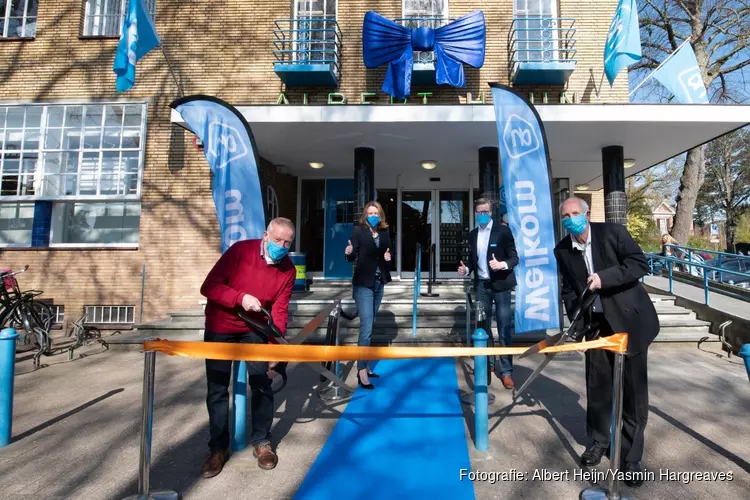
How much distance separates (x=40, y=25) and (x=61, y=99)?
217 centimetres

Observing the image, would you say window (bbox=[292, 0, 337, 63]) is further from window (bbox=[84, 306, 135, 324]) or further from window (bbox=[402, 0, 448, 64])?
window (bbox=[84, 306, 135, 324])

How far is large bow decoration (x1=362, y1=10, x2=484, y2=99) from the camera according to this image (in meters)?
9.32

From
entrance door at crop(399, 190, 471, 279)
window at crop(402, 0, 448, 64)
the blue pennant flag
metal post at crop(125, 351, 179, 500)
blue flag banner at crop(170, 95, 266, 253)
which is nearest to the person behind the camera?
metal post at crop(125, 351, 179, 500)

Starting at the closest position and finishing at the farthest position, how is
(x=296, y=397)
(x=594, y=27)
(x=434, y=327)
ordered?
(x=296, y=397)
(x=434, y=327)
(x=594, y=27)

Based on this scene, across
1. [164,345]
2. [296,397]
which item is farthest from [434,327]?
[164,345]

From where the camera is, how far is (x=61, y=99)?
1040 cm

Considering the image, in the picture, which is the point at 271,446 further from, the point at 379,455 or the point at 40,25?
the point at 40,25

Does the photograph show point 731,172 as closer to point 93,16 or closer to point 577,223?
point 577,223

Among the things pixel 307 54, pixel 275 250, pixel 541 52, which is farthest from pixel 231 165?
pixel 541 52

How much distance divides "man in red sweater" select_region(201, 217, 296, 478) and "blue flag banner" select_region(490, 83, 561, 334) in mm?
3636

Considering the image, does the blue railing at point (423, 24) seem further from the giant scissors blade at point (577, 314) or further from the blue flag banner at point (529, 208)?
the giant scissors blade at point (577, 314)

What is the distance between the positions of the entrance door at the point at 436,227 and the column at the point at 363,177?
301cm

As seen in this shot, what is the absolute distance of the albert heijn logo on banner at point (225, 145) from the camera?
5.22 m

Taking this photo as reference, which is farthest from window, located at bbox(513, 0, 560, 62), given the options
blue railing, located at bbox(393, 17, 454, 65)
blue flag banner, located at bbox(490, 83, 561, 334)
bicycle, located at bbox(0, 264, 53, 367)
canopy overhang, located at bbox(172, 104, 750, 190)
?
bicycle, located at bbox(0, 264, 53, 367)
